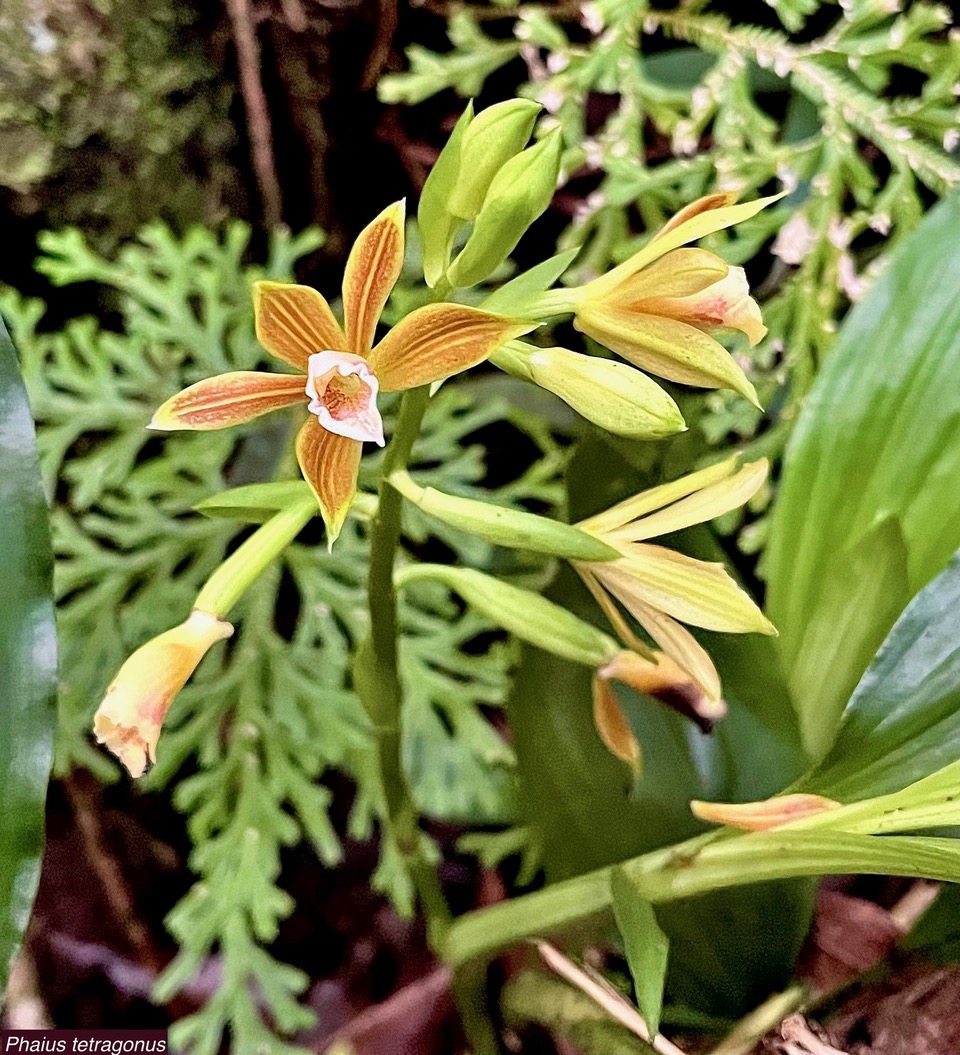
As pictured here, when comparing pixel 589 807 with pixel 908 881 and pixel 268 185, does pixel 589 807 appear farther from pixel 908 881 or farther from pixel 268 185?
pixel 268 185

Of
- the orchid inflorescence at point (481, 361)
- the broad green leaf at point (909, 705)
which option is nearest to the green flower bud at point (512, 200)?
the orchid inflorescence at point (481, 361)

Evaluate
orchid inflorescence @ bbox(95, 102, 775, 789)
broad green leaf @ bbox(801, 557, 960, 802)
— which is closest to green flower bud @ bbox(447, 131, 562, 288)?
orchid inflorescence @ bbox(95, 102, 775, 789)

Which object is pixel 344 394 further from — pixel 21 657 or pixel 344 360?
pixel 21 657

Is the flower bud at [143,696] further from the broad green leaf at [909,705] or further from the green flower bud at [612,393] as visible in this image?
the broad green leaf at [909,705]

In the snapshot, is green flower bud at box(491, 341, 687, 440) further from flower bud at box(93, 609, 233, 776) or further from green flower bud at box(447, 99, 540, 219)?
flower bud at box(93, 609, 233, 776)

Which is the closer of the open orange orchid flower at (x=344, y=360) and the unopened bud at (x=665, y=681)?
the open orange orchid flower at (x=344, y=360)

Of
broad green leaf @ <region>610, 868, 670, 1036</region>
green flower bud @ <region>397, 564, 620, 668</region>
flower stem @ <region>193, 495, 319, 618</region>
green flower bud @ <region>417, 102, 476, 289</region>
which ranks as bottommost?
broad green leaf @ <region>610, 868, 670, 1036</region>
